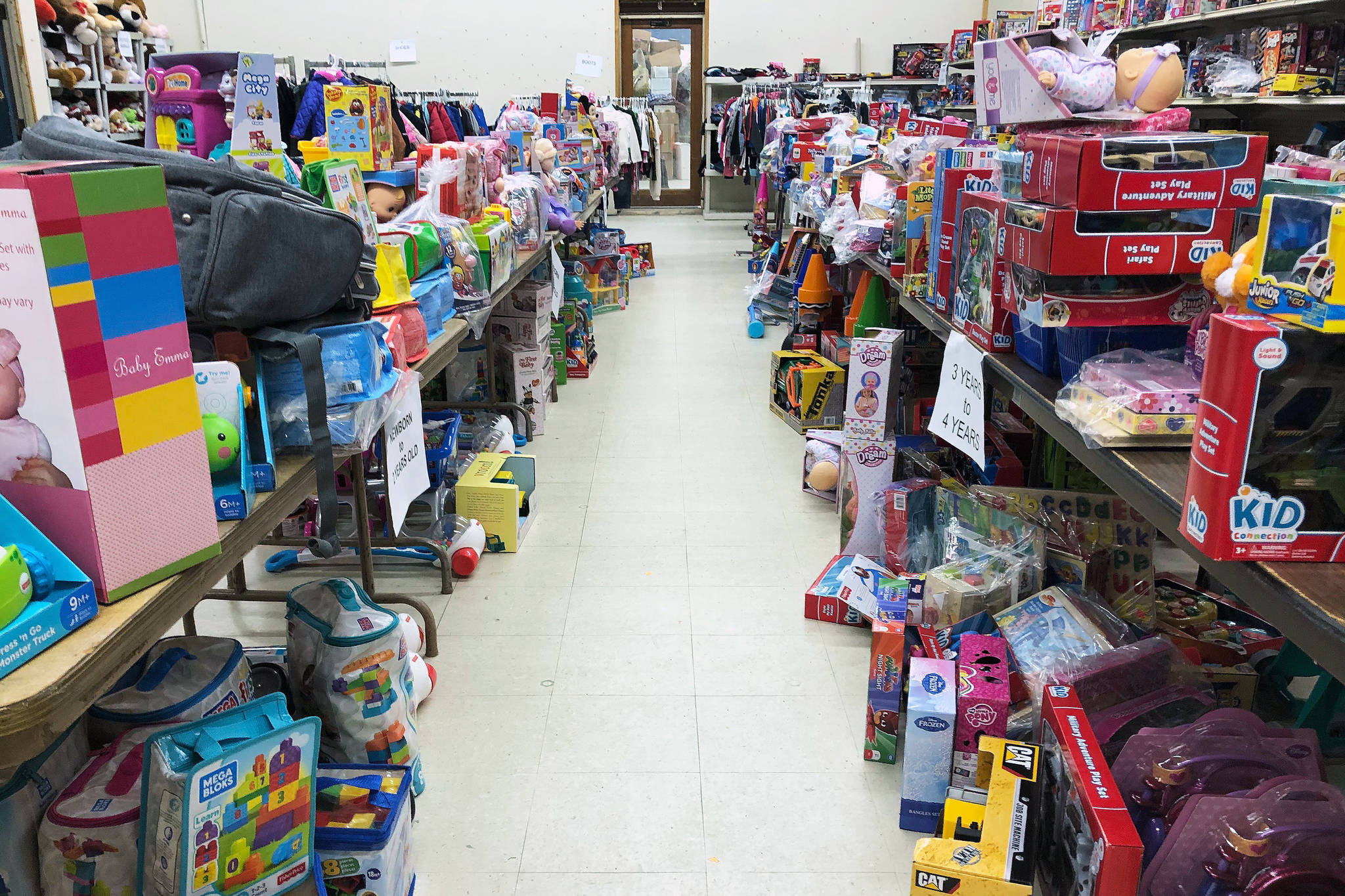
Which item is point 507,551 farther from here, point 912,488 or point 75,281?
point 75,281

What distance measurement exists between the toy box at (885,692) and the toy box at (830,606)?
55cm

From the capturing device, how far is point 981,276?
2252 mm

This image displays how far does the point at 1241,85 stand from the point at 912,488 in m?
3.95

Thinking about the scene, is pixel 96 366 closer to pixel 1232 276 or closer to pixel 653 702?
pixel 1232 276

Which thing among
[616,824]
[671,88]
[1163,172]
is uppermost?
[671,88]

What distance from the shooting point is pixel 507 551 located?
10.9 ft

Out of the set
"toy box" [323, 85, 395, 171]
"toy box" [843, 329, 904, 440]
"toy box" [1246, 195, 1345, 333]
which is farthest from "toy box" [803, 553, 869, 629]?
"toy box" [323, 85, 395, 171]

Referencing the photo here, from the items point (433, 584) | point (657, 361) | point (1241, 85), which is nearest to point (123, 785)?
point (433, 584)

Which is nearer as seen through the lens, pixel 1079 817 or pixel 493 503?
pixel 1079 817

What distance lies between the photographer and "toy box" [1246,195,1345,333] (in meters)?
1.02

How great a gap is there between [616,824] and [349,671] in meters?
0.64

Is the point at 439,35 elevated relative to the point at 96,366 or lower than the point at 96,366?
elevated

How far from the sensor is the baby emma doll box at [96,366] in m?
1.03

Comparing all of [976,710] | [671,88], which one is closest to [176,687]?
[976,710]
